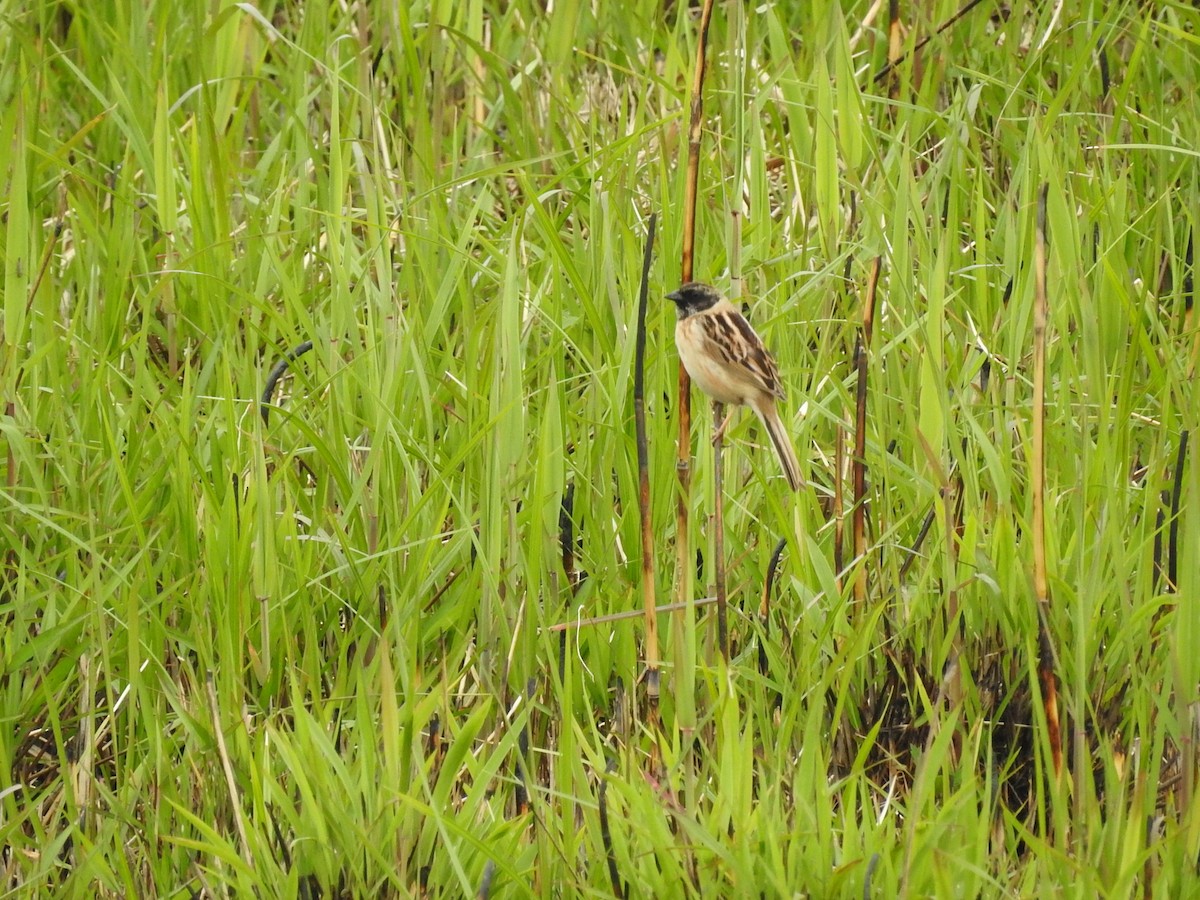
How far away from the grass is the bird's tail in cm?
6

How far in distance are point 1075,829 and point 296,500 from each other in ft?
6.61

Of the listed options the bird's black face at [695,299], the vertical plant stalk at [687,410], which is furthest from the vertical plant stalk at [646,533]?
the bird's black face at [695,299]

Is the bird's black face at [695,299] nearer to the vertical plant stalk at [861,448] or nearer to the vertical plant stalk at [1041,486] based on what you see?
the vertical plant stalk at [861,448]

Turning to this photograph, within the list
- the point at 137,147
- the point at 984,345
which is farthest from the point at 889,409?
the point at 137,147

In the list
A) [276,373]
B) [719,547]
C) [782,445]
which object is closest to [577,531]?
[782,445]

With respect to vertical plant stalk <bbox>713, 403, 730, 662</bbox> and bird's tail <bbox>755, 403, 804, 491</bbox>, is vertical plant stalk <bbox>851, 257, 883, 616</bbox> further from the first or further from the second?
vertical plant stalk <bbox>713, 403, 730, 662</bbox>

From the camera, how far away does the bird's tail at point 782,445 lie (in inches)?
134

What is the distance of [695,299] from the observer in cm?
346

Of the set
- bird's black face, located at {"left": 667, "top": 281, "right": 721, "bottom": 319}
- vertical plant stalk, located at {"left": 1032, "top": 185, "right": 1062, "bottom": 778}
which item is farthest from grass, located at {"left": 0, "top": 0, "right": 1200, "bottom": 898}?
bird's black face, located at {"left": 667, "top": 281, "right": 721, "bottom": 319}

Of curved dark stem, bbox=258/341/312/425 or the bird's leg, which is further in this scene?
curved dark stem, bbox=258/341/312/425

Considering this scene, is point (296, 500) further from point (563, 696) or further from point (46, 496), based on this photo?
point (563, 696)

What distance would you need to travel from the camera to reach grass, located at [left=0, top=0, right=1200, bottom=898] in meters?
2.78

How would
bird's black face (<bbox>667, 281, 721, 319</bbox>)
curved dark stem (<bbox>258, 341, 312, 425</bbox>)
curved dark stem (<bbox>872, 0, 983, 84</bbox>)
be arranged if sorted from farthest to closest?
curved dark stem (<bbox>872, 0, 983, 84</bbox>) → curved dark stem (<bbox>258, 341, 312, 425</bbox>) → bird's black face (<bbox>667, 281, 721, 319</bbox>)

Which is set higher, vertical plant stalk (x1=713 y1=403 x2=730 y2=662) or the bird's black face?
the bird's black face
